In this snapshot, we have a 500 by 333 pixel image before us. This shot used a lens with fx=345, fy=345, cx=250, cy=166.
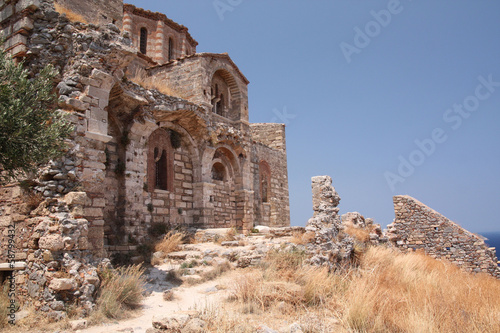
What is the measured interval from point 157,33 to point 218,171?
11381 mm

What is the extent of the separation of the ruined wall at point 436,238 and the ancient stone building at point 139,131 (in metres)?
7.04

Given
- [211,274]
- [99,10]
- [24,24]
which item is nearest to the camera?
[24,24]

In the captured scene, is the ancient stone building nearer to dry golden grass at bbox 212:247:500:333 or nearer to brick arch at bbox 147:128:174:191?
brick arch at bbox 147:128:174:191

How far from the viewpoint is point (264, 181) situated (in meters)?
21.3

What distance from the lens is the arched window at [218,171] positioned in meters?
15.7

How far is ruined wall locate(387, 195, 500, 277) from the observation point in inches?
624

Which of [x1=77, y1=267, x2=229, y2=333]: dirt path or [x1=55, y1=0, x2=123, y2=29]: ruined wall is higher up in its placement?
[x1=55, y1=0, x2=123, y2=29]: ruined wall

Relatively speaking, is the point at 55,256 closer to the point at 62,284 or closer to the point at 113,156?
Result: the point at 62,284

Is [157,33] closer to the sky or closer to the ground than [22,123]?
closer to the sky

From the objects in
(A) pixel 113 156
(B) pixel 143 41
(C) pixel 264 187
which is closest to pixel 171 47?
(B) pixel 143 41

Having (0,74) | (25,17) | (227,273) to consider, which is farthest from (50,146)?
(227,273)

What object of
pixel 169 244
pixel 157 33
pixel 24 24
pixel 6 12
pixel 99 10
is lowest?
pixel 169 244

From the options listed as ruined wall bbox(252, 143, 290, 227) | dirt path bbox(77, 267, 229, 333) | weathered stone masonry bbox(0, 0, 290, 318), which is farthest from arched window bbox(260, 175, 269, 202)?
dirt path bbox(77, 267, 229, 333)

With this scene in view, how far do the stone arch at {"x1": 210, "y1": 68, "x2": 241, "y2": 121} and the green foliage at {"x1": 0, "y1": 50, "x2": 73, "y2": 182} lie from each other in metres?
10.5
